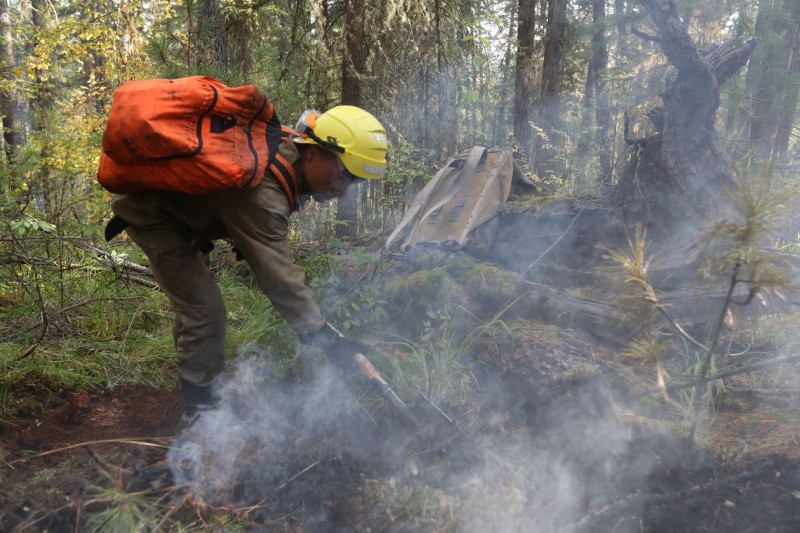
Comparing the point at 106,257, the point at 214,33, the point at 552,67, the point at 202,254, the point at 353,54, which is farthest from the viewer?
the point at 552,67

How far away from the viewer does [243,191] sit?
7.48ft

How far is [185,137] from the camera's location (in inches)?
81.3

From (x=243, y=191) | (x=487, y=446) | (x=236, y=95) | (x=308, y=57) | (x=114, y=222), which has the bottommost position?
(x=487, y=446)

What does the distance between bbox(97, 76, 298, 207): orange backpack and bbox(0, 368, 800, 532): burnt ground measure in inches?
55.5

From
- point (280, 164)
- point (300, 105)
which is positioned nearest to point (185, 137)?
point (280, 164)

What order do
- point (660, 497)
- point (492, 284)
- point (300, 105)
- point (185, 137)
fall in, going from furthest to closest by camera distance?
point (300, 105), point (492, 284), point (660, 497), point (185, 137)

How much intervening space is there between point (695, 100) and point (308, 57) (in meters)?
3.93

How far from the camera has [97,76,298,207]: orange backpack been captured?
2.05 meters

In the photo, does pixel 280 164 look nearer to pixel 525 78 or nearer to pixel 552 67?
pixel 525 78

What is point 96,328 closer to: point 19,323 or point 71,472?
point 19,323

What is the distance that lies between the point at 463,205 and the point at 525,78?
582 cm

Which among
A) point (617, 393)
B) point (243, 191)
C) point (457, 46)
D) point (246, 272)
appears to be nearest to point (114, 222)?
point (243, 191)

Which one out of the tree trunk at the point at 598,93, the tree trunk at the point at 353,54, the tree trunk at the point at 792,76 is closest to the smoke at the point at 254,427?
the tree trunk at the point at 353,54

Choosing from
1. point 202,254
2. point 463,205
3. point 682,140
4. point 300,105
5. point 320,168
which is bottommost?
point 202,254
